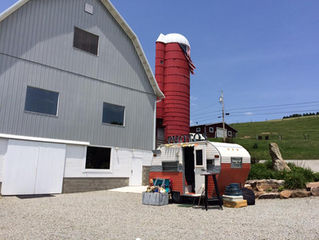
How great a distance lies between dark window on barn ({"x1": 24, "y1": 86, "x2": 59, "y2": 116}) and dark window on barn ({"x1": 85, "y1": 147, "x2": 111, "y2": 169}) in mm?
3185

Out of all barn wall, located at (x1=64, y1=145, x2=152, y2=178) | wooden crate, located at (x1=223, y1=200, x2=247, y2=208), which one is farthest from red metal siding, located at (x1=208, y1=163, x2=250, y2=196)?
barn wall, located at (x1=64, y1=145, x2=152, y2=178)

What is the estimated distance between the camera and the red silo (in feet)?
77.4

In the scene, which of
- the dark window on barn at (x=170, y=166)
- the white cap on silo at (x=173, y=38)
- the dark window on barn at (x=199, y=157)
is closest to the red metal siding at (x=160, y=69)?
the white cap on silo at (x=173, y=38)

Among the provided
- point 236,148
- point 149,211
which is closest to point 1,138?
point 149,211

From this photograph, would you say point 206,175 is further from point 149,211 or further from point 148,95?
point 148,95

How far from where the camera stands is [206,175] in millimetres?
10023

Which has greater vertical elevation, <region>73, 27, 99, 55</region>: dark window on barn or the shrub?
<region>73, 27, 99, 55</region>: dark window on barn

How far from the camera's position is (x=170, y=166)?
38.5 ft

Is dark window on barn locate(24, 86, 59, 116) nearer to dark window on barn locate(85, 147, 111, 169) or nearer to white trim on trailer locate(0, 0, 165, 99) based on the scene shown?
dark window on barn locate(85, 147, 111, 169)

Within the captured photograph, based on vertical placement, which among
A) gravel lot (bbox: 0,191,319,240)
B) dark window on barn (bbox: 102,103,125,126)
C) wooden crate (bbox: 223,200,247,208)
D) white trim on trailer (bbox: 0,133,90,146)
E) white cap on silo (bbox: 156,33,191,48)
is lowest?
gravel lot (bbox: 0,191,319,240)

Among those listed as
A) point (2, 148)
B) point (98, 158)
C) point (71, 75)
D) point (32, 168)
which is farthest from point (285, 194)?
point (2, 148)

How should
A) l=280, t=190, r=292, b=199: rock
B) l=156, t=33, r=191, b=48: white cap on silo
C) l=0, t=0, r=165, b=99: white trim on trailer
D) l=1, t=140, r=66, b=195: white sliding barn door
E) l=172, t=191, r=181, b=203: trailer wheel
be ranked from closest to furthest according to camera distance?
l=172, t=191, r=181, b=203: trailer wheel → l=280, t=190, r=292, b=199: rock → l=1, t=140, r=66, b=195: white sliding barn door → l=0, t=0, r=165, b=99: white trim on trailer → l=156, t=33, r=191, b=48: white cap on silo

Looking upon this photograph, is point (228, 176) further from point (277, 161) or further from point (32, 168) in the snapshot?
point (32, 168)

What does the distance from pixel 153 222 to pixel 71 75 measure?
11299 mm
